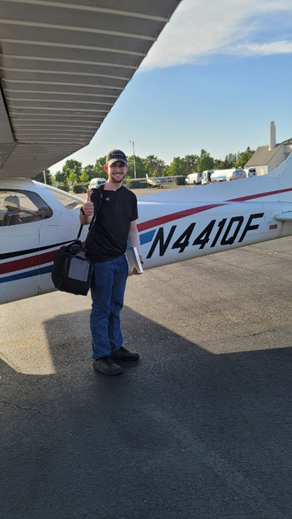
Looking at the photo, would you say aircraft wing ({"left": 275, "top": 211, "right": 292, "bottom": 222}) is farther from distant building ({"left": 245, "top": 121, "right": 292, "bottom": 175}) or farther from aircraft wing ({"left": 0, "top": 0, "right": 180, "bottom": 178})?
distant building ({"left": 245, "top": 121, "right": 292, "bottom": 175})

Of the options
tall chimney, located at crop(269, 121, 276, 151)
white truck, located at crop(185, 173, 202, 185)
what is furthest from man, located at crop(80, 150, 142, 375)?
tall chimney, located at crop(269, 121, 276, 151)

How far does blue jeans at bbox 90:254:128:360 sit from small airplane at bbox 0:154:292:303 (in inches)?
30.0

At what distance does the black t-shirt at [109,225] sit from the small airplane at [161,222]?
715 mm

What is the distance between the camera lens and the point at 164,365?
4020 millimetres

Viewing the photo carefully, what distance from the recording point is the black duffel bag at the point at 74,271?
146 inches

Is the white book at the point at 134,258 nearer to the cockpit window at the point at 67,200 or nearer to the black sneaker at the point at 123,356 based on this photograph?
the black sneaker at the point at 123,356

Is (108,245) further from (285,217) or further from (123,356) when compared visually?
(285,217)

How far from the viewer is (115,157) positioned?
386 centimetres

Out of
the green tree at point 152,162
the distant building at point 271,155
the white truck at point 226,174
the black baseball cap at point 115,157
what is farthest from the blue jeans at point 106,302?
the green tree at point 152,162

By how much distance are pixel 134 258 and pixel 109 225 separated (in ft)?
1.47

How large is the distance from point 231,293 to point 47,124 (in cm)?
373

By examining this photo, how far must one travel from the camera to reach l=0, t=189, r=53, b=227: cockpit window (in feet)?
14.0

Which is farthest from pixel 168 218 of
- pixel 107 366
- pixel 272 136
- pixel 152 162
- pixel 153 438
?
pixel 152 162

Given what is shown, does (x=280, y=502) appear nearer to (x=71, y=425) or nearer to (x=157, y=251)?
(x=71, y=425)
